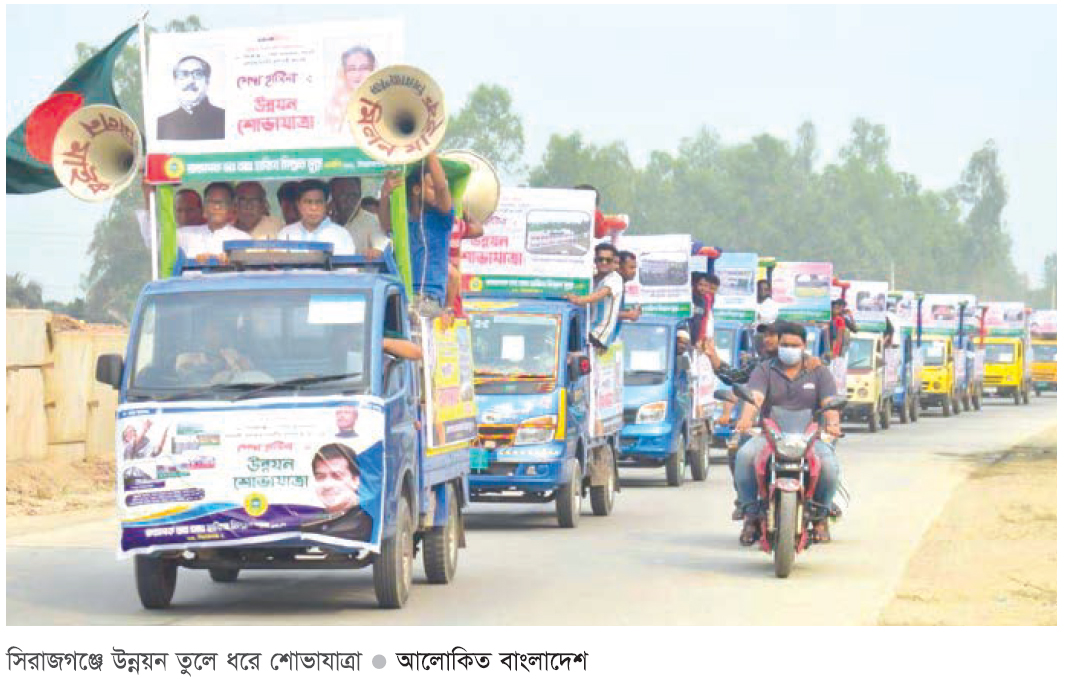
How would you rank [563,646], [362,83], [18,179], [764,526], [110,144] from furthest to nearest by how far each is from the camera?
[18,179]
[764,526]
[110,144]
[362,83]
[563,646]

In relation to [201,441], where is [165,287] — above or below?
above

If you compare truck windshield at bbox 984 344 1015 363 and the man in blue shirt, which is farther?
truck windshield at bbox 984 344 1015 363

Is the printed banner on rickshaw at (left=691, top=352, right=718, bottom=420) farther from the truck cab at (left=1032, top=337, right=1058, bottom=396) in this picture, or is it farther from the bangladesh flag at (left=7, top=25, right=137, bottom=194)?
the truck cab at (left=1032, top=337, right=1058, bottom=396)

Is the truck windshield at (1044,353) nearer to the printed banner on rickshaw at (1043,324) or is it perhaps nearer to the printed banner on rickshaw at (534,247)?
the printed banner on rickshaw at (1043,324)

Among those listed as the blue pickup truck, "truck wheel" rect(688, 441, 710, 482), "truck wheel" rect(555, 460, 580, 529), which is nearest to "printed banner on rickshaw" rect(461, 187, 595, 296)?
"truck wheel" rect(555, 460, 580, 529)

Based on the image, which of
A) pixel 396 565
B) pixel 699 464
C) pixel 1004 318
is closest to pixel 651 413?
pixel 699 464

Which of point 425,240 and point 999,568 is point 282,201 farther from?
point 999,568

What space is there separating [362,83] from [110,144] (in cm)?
202

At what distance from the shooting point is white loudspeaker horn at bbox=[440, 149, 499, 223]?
15.9 meters

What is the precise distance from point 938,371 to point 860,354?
10.3 meters

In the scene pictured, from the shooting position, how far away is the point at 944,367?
5178cm

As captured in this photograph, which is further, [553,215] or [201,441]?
[553,215]

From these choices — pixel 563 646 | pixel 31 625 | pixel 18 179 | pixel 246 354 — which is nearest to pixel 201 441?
pixel 246 354

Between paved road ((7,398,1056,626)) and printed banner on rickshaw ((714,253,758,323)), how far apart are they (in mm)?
8648
